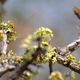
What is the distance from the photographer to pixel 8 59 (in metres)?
0.38

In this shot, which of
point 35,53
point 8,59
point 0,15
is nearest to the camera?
point 35,53

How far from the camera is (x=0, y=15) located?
0.48m

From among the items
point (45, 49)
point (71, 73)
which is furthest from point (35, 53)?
point (71, 73)

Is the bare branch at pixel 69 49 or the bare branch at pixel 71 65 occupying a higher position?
the bare branch at pixel 69 49

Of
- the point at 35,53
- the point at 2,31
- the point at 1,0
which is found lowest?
the point at 35,53

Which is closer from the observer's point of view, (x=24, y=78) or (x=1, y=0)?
(x=24, y=78)

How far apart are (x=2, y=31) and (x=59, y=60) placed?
4.3 inches

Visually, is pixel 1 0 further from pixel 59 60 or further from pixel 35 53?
pixel 35 53

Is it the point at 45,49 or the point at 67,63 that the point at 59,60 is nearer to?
the point at 67,63

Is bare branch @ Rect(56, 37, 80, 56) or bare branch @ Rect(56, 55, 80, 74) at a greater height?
bare branch @ Rect(56, 37, 80, 56)

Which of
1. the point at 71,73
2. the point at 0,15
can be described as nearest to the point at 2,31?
the point at 0,15

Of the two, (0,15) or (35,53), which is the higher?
(0,15)

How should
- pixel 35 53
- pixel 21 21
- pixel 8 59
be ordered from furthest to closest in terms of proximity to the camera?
pixel 21 21 → pixel 8 59 → pixel 35 53

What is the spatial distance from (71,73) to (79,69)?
0.21ft
